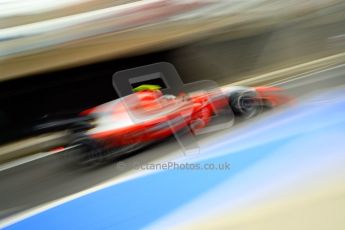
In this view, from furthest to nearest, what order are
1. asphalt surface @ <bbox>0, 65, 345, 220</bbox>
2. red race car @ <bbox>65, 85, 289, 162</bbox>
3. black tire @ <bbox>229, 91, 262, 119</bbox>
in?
1. black tire @ <bbox>229, 91, 262, 119</bbox>
2. red race car @ <bbox>65, 85, 289, 162</bbox>
3. asphalt surface @ <bbox>0, 65, 345, 220</bbox>

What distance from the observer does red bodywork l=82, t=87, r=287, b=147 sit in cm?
125

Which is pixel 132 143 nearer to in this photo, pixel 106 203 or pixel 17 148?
pixel 106 203

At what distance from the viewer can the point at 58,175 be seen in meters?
1.28

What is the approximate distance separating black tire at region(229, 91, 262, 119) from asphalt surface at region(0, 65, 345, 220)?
0.03 metres

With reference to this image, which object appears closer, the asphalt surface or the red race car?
the asphalt surface

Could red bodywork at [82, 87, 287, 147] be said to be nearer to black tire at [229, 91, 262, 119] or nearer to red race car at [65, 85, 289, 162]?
red race car at [65, 85, 289, 162]

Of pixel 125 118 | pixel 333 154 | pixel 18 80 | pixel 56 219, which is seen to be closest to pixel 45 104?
pixel 18 80

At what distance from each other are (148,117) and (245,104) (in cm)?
40

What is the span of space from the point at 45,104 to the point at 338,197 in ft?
4.08

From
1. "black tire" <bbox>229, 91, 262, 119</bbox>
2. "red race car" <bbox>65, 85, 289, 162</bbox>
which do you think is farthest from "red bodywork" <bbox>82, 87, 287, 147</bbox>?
"black tire" <bbox>229, 91, 262, 119</bbox>

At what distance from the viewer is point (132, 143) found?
1.25 meters

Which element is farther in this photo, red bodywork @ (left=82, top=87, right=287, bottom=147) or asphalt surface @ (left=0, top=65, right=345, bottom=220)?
red bodywork @ (left=82, top=87, right=287, bottom=147)

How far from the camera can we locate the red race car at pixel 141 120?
1.25 meters

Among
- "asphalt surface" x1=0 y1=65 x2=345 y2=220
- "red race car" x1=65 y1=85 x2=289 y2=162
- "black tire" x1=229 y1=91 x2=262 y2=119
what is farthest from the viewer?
"black tire" x1=229 y1=91 x2=262 y2=119
